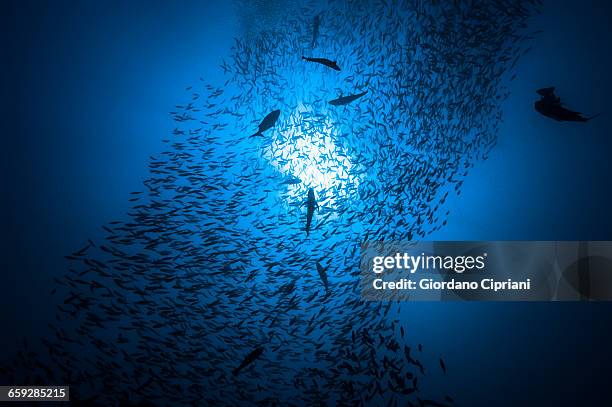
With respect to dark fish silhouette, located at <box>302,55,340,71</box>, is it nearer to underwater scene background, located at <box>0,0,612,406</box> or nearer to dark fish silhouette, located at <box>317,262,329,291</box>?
underwater scene background, located at <box>0,0,612,406</box>

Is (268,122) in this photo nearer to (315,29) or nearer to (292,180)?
(292,180)

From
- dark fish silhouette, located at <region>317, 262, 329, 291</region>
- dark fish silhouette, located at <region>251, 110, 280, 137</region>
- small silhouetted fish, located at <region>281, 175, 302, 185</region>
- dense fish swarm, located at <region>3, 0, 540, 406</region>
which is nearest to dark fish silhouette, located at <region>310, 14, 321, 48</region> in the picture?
dense fish swarm, located at <region>3, 0, 540, 406</region>

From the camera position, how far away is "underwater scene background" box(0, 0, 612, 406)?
258cm

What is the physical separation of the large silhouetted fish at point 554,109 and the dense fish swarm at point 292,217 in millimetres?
221

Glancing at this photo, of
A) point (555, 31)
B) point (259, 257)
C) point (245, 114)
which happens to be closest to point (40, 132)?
point (245, 114)

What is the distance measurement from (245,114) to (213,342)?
126 cm

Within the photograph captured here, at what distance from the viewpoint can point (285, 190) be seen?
262 cm

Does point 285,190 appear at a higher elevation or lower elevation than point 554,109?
lower

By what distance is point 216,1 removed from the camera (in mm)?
2680

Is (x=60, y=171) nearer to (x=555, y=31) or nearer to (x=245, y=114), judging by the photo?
(x=245, y=114)

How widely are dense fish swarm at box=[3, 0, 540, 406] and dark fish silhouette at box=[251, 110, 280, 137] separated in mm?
17

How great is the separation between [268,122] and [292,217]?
1.78 ft

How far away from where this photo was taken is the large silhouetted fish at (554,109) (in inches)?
103

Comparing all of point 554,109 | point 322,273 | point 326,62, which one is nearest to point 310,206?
point 322,273
